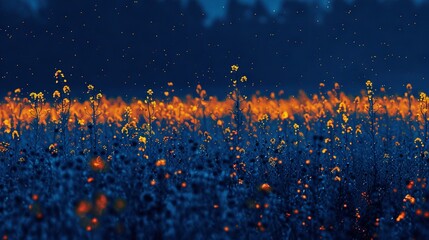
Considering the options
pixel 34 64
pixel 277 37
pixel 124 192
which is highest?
pixel 277 37

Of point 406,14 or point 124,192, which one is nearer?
point 124,192

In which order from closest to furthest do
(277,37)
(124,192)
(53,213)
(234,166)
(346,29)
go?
(53,213), (124,192), (234,166), (277,37), (346,29)

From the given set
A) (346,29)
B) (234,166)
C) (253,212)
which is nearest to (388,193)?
(234,166)

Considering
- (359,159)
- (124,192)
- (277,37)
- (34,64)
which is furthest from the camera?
(277,37)

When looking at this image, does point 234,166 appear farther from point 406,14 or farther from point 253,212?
point 406,14

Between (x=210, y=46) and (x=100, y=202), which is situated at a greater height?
(x=210, y=46)

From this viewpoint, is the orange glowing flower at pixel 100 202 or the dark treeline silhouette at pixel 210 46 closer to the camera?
the orange glowing flower at pixel 100 202

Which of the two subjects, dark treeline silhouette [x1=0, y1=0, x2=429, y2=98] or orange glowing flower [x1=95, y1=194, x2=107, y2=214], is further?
dark treeline silhouette [x1=0, y1=0, x2=429, y2=98]

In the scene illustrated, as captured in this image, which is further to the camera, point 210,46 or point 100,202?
point 210,46
